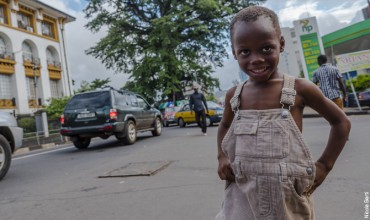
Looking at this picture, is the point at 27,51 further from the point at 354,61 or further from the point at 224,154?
the point at 224,154

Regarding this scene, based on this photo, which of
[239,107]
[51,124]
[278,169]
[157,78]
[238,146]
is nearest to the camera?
[278,169]

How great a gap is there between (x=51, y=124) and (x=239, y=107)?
20.6 m

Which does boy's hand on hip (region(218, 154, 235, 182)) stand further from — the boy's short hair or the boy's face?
the boy's short hair

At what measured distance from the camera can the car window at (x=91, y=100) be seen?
32.4ft

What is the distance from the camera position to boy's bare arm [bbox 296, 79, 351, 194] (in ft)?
4.78

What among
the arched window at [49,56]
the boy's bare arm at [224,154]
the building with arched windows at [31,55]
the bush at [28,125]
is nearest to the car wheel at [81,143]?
the boy's bare arm at [224,154]

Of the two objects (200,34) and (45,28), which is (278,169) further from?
(45,28)

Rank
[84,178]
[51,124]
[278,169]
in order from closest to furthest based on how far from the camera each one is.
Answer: [278,169] < [84,178] < [51,124]

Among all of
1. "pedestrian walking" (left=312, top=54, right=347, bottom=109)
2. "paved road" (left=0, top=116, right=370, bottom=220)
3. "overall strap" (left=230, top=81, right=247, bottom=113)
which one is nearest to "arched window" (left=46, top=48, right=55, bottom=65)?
"paved road" (left=0, top=116, right=370, bottom=220)

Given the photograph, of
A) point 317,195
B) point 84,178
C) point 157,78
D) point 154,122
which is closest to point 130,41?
point 157,78

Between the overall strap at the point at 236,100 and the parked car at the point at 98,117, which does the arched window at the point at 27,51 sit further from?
the overall strap at the point at 236,100

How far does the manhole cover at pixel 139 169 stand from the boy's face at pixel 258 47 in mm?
3965

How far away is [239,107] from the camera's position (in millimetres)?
1559

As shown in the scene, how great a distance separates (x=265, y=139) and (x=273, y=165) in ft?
0.35
